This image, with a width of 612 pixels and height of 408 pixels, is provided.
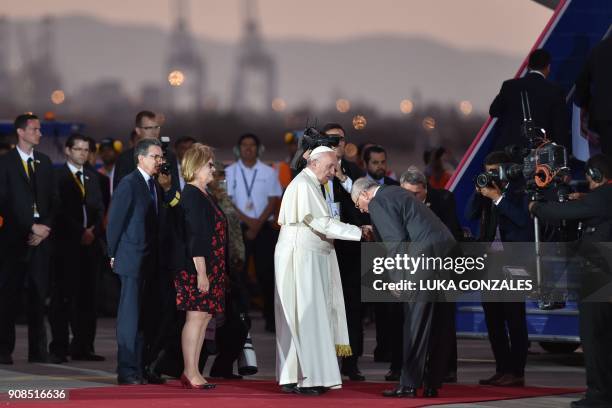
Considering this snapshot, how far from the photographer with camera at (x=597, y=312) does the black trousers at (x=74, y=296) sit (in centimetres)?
492

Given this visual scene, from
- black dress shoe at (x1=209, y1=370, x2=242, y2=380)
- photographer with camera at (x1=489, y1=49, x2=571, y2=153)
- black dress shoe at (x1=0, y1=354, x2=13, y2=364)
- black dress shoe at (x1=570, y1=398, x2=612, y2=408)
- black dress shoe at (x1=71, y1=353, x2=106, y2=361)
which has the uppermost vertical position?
photographer with camera at (x1=489, y1=49, x2=571, y2=153)

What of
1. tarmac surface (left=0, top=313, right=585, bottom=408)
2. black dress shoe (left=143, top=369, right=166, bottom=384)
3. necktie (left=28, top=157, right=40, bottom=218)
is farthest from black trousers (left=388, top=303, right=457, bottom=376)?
necktie (left=28, top=157, right=40, bottom=218)

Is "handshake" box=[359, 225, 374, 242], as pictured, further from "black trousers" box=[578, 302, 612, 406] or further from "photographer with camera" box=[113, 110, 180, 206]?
"black trousers" box=[578, 302, 612, 406]

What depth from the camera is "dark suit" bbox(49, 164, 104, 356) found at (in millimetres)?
13664

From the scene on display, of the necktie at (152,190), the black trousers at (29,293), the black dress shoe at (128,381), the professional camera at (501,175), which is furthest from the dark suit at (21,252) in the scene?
the professional camera at (501,175)

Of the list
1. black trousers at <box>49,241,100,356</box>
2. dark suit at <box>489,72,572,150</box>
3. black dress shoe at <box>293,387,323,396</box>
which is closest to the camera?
black dress shoe at <box>293,387,323,396</box>

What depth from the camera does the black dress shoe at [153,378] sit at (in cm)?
1177

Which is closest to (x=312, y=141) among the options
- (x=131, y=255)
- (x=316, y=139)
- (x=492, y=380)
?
(x=316, y=139)

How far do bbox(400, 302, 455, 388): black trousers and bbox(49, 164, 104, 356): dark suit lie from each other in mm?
3816

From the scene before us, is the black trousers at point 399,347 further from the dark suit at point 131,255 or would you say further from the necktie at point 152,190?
the necktie at point 152,190

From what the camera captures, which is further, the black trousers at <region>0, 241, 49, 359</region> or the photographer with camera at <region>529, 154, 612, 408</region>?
the black trousers at <region>0, 241, 49, 359</region>

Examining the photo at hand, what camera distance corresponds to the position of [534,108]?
13008 millimetres

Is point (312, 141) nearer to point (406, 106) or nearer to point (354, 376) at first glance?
point (354, 376)

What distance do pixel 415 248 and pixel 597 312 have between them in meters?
1.37
